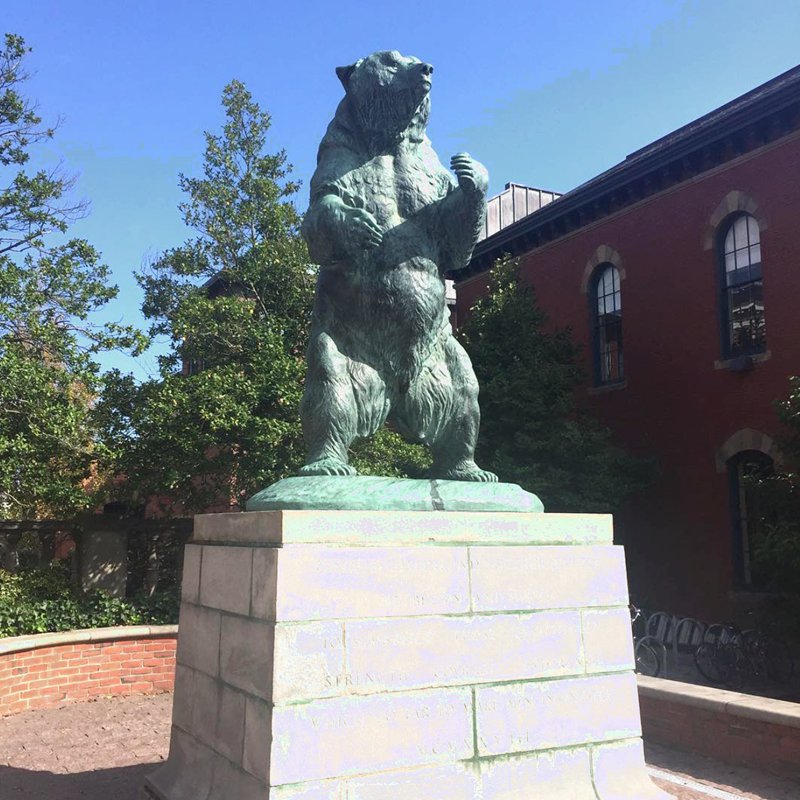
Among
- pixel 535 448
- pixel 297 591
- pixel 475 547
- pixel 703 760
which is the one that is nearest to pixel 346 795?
pixel 297 591

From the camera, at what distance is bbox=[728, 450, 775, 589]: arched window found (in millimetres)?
15484

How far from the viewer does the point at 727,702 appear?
6.81 metres

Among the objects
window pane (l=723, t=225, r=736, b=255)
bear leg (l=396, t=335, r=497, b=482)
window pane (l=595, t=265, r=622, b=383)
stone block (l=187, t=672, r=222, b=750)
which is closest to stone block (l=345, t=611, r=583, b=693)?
stone block (l=187, t=672, r=222, b=750)

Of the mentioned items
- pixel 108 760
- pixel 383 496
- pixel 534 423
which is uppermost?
pixel 534 423

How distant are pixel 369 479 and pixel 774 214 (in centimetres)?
1393

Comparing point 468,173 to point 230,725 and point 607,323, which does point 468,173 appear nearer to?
point 230,725

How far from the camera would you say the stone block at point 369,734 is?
10.6 ft

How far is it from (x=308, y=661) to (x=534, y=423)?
11.9 m

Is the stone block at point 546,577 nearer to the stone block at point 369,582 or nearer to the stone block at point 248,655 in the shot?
the stone block at point 369,582

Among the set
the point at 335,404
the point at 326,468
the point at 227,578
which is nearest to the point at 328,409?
the point at 335,404

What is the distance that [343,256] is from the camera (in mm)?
4289

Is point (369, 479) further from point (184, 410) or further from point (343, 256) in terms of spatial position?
point (184, 410)

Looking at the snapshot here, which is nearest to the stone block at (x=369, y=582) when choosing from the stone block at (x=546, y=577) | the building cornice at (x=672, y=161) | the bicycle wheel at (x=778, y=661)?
the stone block at (x=546, y=577)

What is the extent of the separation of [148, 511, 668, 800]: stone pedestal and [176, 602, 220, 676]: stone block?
2 centimetres
